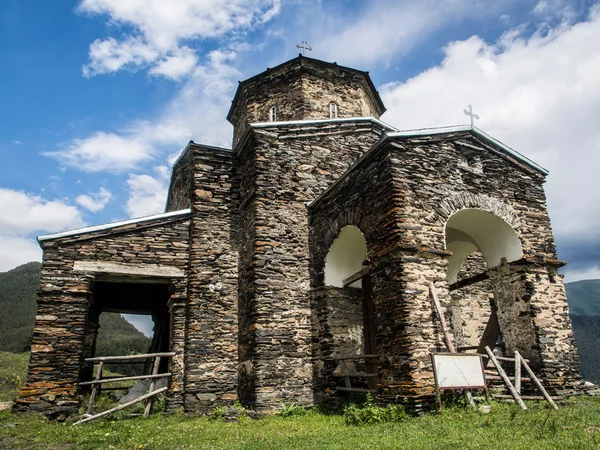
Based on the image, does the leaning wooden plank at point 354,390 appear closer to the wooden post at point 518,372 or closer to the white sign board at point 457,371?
the white sign board at point 457,371

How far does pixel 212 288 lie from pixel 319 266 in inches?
98.4

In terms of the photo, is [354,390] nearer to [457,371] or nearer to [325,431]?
[325,431]

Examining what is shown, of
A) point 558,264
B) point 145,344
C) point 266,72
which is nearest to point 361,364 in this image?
point 558,264

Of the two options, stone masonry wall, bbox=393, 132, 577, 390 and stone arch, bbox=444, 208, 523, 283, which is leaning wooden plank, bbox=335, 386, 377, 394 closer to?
stone masonry wall, bbox=393, 132, 577, 390

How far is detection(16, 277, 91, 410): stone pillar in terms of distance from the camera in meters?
8.77

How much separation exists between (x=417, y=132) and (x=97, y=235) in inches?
283

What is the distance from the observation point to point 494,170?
913 cm

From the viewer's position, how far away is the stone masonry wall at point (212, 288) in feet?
31.7

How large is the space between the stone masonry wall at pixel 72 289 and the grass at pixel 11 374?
3.68 metres

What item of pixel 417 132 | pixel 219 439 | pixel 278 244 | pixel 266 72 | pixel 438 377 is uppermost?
pixel 266 72

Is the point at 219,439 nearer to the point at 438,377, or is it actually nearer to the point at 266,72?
the point at 438,377

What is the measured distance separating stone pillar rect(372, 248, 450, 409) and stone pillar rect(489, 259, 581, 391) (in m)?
1.87

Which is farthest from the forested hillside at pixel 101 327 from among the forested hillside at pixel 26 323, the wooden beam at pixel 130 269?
the wooden beam at pixel 130 269

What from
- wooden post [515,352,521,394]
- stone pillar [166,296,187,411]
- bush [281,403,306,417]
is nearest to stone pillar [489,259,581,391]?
wooden post [515,352,521,394]
